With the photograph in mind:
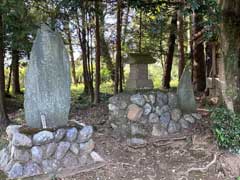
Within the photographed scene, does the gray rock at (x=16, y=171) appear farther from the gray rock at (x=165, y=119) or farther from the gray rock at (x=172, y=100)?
the gray rock at (x=172, y=100)

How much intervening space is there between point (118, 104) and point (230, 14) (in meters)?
2.49

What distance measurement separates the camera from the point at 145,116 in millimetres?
5207

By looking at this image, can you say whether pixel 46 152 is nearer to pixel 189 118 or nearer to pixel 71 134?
pixel 71 134

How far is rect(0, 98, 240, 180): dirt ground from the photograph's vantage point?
3984 mm

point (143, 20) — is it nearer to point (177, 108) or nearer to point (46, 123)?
point (177, 108)

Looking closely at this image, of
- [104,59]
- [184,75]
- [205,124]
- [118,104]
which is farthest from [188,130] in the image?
[104,59]

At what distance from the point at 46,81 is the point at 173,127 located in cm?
247

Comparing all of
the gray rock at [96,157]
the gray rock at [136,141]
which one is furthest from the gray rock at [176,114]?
the gray rock at [96,157]

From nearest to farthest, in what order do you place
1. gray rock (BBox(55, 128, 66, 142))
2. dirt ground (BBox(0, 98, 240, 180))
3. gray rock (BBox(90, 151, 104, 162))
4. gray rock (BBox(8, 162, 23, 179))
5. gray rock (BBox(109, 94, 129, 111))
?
gray rock (BBox(8, 162, 23, 179)) < gray rock (BBox(55, 128, 66, 142)) < dirt ground (BBox(0, 98, 240, 180)) < gray rock (BBox(90, 151, 104, 162)) < gray rock (BBox(109, 94, 129, 111))

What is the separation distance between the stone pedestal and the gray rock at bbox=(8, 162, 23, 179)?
3.53 meters

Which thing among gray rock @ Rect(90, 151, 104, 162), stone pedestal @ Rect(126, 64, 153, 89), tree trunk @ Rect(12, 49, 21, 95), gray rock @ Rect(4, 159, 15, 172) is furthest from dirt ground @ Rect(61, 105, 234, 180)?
tree trunk @ Rect(12, 49, 21, 95)

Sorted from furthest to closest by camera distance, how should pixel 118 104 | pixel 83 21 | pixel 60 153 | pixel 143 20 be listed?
pixel 143 20, pixel 83 21, pixel 118 104, pixel 60 153

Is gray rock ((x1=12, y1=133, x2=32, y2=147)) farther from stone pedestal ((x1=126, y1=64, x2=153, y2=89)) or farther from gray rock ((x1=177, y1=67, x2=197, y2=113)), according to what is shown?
stone pedestal ((x1=126, y1=64, x2=153, y2=89))

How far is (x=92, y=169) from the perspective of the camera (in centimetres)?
397
